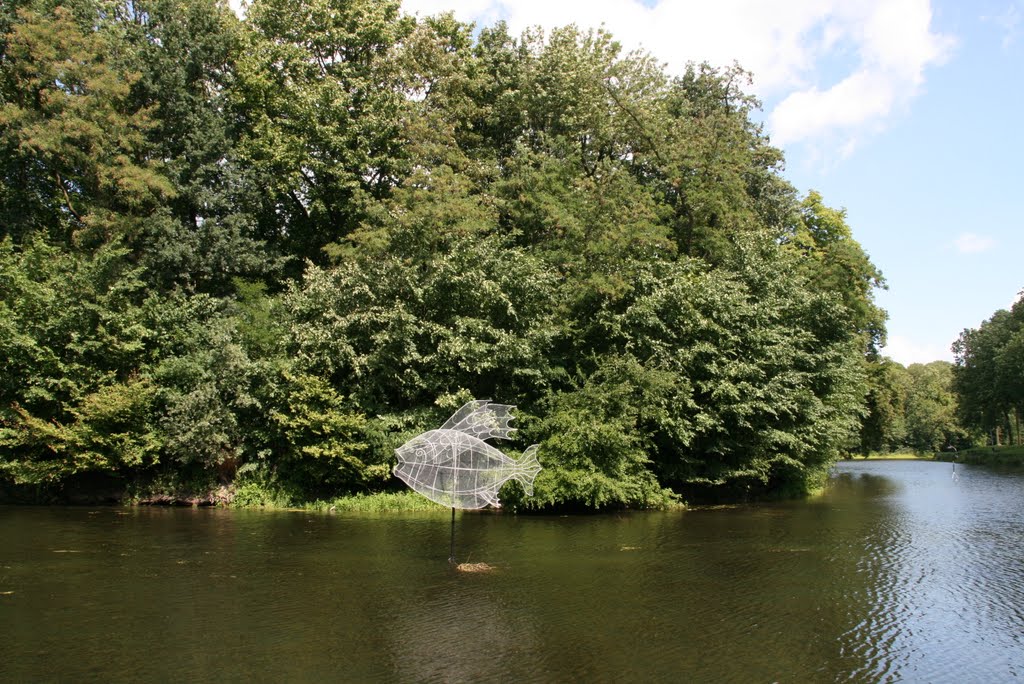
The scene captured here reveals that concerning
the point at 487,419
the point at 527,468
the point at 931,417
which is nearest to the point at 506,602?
the point at 527,468

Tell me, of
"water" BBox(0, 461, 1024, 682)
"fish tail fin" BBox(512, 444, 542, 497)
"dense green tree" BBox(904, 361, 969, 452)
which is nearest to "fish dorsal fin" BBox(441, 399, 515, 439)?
"fish tail fin" BBox(512, 444, 542, 497)

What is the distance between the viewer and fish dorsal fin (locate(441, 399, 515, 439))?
73.5ft

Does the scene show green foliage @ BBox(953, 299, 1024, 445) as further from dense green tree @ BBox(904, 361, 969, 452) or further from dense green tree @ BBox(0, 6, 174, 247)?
dense green tree @ BBox(0, 6, 174, 247)

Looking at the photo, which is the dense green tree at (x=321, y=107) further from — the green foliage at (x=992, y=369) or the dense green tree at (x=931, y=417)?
the dense green tree at (x=931, y=417)

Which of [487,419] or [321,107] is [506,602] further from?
[321,107]

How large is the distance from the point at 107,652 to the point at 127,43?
31142 mm

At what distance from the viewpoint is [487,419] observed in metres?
22.5

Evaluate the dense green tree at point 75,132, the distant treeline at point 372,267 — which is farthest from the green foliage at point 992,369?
the dense green tree at point 75,132

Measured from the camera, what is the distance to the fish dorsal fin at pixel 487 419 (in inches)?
882

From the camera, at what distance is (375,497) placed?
2712 centimetres

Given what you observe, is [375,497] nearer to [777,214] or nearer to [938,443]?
[777,214]

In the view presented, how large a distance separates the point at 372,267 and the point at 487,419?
920cm

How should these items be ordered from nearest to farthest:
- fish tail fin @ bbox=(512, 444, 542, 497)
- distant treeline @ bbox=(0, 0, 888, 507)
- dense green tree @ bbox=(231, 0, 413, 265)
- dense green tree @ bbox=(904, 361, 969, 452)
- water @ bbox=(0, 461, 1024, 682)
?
water @ bbox=(0, 461, 1024, 682) < fish tail fin @ bbox=(512, 444, 542, 497) < distant treeline @ bbox=(0, 0, 888, 507) < dense green tree @ bbox=(231, 0, 413, 265) < dense green tree @ bbox=(904, 361, 969, 452)

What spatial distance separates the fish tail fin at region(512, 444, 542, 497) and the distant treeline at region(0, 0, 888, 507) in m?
2.63
